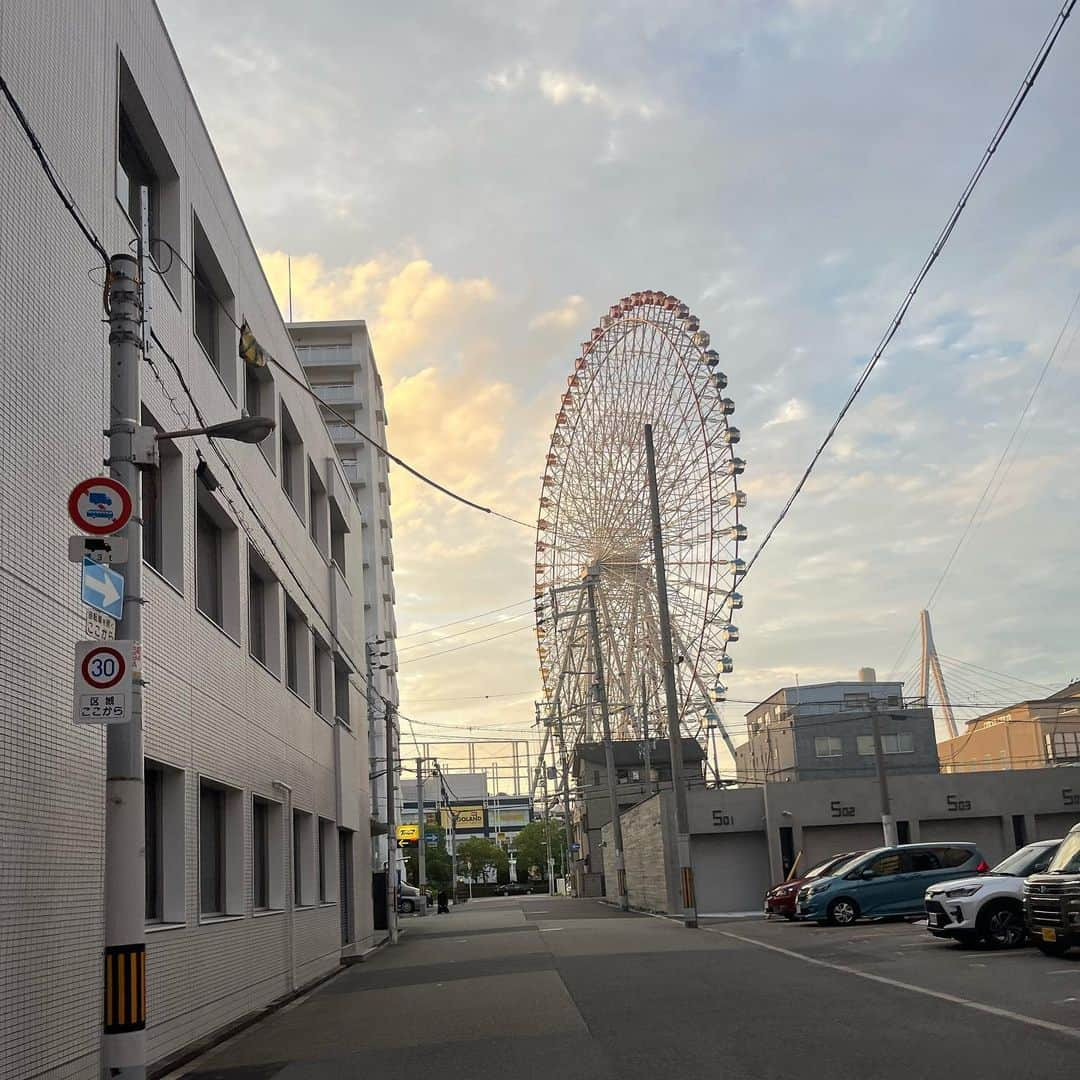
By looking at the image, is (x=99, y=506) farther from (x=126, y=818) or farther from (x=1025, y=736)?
(x=1025, y=736)

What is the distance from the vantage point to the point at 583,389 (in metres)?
47.3

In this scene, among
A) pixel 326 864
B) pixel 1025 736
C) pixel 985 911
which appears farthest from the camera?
pixel 1025 736

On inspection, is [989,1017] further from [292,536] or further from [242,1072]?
[292,536]

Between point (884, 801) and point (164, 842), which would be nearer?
point (164, 842)

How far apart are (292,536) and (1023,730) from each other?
61.2 m

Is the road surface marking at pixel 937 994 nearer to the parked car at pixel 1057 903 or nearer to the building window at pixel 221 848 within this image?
the parked car at pixel 1057 903

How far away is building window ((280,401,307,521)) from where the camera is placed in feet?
84.9

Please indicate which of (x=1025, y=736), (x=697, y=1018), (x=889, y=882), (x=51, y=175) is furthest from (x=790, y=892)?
(x=1025, y=736)

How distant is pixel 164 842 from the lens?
14352mm

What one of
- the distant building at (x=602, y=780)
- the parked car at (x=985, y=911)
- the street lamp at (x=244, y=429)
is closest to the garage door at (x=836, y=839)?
the distant building at (x=602, y=780)

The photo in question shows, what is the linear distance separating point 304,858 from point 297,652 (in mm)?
4068

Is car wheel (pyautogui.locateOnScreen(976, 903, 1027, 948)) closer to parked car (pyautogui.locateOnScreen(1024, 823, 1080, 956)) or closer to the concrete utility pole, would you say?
parked car (pyautogui.locateOnScreen(1024, 823, 1080, 956))

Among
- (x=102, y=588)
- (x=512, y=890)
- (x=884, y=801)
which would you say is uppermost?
(x=102, y=588)

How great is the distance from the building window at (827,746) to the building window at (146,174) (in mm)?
56372
